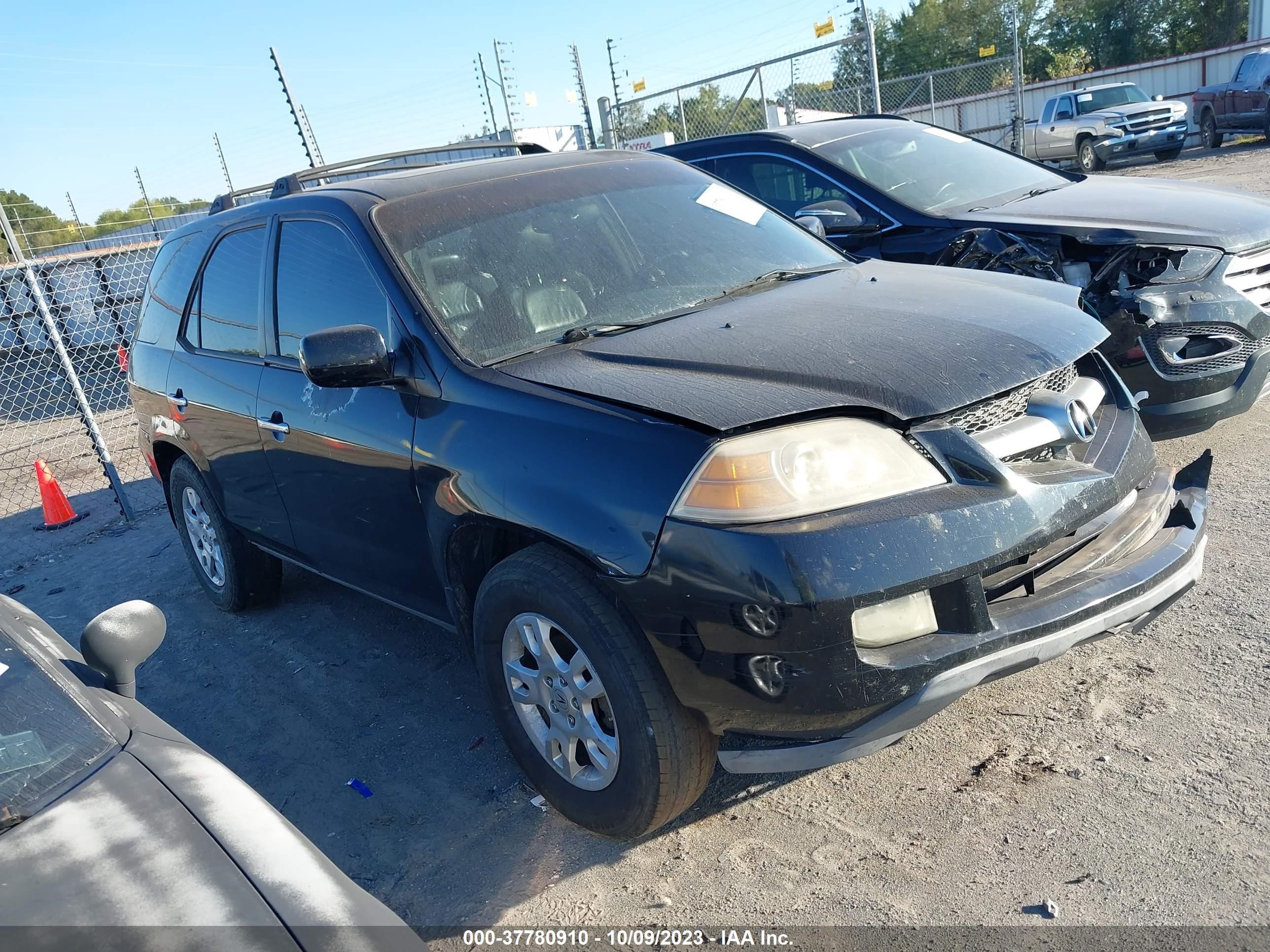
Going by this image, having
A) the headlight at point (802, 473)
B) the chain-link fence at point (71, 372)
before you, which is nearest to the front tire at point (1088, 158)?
the chain-link fence at point (71, 372)

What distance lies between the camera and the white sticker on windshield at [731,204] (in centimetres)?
402

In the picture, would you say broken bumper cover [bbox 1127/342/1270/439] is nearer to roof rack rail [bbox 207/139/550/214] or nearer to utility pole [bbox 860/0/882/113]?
roof rack rail [bbox 207/139/550/214]

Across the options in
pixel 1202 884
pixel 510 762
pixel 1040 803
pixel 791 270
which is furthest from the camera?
pixel 791 270

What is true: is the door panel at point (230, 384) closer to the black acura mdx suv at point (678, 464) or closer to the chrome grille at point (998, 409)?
the black acura mdx suv at point (678, 464)

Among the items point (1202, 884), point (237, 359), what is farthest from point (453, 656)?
point (1202, 884)

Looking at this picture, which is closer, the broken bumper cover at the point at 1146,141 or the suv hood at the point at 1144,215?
the suv hood at the point at 1144,215

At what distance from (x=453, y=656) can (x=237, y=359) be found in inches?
60.3

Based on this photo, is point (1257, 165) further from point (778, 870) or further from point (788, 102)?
point (778, 870)

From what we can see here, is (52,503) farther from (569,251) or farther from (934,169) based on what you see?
(934,169)

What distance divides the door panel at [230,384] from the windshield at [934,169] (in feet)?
11.7

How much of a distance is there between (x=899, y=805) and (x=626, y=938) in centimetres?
86

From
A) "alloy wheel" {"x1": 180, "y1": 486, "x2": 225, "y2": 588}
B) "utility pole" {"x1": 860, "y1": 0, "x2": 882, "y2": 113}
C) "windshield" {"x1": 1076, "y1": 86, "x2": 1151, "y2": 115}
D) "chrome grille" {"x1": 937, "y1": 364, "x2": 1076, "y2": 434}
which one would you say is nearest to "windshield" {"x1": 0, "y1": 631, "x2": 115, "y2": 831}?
"chrome grille" {"x1": 937, "y1": 364, "x2": 1076, "y2": 434}

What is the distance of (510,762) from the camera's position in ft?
11.0

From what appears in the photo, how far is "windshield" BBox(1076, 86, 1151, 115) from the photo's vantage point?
21312mm
